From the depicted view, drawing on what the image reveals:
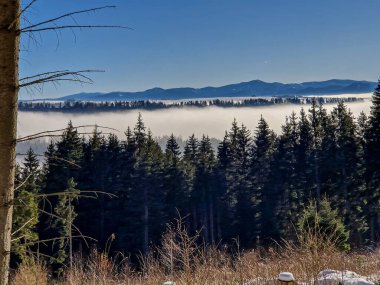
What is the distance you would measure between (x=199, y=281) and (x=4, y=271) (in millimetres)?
4644

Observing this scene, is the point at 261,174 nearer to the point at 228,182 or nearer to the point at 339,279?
the point at 228,182

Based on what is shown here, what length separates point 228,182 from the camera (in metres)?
41.9

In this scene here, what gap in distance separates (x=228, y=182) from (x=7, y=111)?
40.3 meters

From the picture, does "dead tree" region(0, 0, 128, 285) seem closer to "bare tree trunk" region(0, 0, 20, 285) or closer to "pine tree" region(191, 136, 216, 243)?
"bare tree trunk" region(0, 0, 20, 285)

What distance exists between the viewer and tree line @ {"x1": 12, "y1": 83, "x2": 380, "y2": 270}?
111 feet

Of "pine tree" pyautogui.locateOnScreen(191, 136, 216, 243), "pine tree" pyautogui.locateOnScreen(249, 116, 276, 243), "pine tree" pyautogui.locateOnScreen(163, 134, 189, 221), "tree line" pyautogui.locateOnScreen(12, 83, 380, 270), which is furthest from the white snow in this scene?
"pine tree" pyautogui.locateOnScreen(191, 136, 216, 243)

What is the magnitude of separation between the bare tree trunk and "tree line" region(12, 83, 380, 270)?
31001mm

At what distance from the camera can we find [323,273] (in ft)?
21.3

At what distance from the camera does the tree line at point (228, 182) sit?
3381cm

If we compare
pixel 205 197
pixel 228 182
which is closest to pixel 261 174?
pixel 228 182

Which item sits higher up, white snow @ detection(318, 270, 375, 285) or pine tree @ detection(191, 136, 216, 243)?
white snow @ detection(318, 270, 375, 285)

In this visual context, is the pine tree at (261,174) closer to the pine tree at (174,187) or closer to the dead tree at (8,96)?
the pine tree at (174,187)

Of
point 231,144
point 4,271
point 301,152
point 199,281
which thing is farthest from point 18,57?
point 231,144

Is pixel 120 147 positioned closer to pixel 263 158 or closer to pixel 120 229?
pixel 120 229
